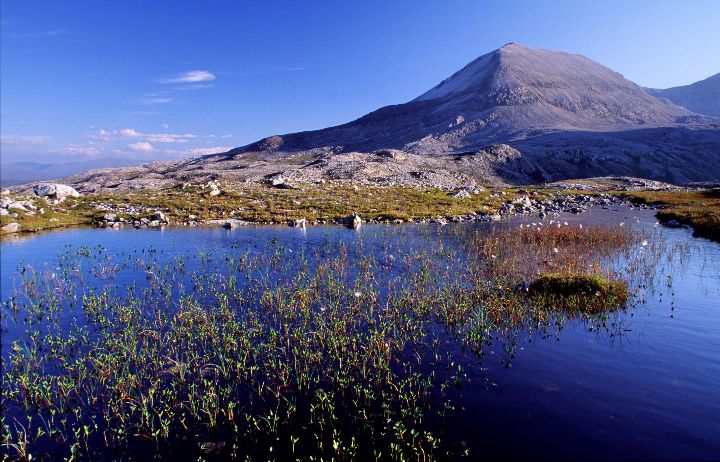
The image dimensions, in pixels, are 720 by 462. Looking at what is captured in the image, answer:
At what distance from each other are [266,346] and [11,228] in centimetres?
4122

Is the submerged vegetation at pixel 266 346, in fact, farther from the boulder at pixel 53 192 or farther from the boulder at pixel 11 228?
the boulder at pixel 53 192

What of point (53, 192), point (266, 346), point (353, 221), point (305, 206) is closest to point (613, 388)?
point (266, 346)

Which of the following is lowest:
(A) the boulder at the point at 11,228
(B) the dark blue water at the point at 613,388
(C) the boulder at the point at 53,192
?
(B) the dark blue water at the point at 613,388

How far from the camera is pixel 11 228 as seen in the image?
4116 cm

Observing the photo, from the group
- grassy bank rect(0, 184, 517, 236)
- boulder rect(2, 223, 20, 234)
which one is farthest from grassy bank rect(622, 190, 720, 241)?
boulder rect(2, 223, 20, 234)

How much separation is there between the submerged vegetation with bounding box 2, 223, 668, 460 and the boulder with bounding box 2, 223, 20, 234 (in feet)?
59.1

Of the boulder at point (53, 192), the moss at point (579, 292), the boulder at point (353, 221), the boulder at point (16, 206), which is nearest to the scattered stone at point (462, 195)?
the boulder at point (353, 221)

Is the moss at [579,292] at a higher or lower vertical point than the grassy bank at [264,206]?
lower

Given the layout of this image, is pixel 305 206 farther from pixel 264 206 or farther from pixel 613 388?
pixel 613 388

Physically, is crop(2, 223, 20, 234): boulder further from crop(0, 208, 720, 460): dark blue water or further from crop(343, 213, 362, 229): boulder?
crop(343, 213, 362, 229): boulder

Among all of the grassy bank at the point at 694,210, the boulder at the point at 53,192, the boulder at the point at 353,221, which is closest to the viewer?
the grassy bank at the point at 694,210

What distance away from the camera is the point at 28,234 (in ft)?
135

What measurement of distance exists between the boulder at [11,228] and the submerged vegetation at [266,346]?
18.0m

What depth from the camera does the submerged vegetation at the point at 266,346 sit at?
1030 cm
